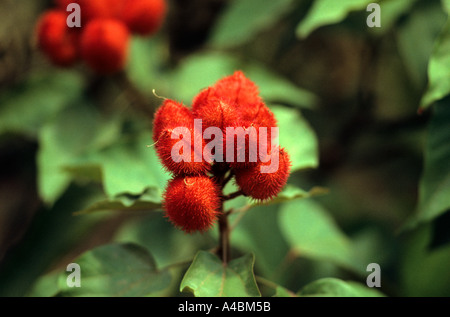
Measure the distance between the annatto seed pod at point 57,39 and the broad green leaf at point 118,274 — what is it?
0.66 metres

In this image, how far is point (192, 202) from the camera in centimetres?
74

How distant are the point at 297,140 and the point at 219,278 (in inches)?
16.5

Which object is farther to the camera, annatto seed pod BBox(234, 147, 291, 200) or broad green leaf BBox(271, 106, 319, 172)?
broad green leaf BBox(271, 106, 319, 172)

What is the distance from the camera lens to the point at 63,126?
1.45m

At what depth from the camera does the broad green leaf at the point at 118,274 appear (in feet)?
2.96

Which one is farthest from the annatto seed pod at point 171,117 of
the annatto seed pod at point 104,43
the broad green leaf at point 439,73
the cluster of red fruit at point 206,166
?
the annatto seed pod at point 104,43

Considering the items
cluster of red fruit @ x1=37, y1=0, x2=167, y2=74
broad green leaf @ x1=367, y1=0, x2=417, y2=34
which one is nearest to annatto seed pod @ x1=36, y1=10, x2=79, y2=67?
cluster of red fruit @ x1=37, y1=0, x2=167, y2=74

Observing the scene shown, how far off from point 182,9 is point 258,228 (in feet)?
3.61

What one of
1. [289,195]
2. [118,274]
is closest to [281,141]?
[289,195]

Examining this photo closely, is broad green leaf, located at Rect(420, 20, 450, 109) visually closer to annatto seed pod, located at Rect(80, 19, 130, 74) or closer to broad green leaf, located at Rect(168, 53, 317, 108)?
broad green leaf, located at Rect(168, 53, 317, 108)

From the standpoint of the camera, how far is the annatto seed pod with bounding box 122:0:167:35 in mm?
1329

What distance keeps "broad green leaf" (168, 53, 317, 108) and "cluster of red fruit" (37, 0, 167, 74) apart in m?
0.24

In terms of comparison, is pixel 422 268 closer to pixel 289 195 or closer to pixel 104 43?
pixel 289 195

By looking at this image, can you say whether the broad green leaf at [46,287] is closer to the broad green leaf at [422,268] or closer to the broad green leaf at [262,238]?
the broad green leaf at [262,238]
